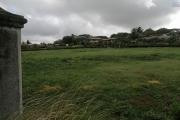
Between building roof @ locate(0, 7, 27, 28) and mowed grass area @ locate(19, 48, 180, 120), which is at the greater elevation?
building roof @ locate(0, 7, 27, 28)

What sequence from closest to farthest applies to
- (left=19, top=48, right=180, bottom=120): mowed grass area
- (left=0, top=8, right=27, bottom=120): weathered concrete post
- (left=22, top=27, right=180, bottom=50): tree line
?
(left=0, top=8, right=27, bottom=120): weathered concrete post → (left=19, top=48, right=180, bottom=120): mowed grass area → (left=22, top=27, right=180, bottom=50): tree line

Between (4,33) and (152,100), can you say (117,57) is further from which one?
(4,33)

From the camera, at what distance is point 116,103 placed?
28.8 ft

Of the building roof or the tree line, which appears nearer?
the building roof

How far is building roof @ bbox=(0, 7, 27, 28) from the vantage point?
3.57m

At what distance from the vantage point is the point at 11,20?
3.66 meters

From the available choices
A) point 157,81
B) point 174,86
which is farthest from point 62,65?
point 174,86

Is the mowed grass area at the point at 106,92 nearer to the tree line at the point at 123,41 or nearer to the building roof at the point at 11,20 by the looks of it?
the building roof at the point at 11,20

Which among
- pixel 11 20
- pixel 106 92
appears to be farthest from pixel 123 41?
pixel 11 20

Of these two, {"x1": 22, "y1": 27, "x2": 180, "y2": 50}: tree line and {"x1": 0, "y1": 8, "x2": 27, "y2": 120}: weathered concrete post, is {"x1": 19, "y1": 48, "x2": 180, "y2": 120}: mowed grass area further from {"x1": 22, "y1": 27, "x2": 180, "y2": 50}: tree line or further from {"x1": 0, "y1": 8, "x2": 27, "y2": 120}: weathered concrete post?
{"x1": 22, "y1": 27, "x2": 180, "y2": 50}: tree line

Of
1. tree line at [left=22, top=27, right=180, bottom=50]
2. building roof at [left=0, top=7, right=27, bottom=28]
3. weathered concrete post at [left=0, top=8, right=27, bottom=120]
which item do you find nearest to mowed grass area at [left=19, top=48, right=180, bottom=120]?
weathered concrete post at [left=0, top=8, right=27, bottom=120]

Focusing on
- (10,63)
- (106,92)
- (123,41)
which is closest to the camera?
(10,63)

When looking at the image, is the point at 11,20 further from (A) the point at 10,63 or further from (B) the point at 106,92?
(B) the point at 106,92

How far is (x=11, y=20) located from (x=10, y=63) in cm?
41
